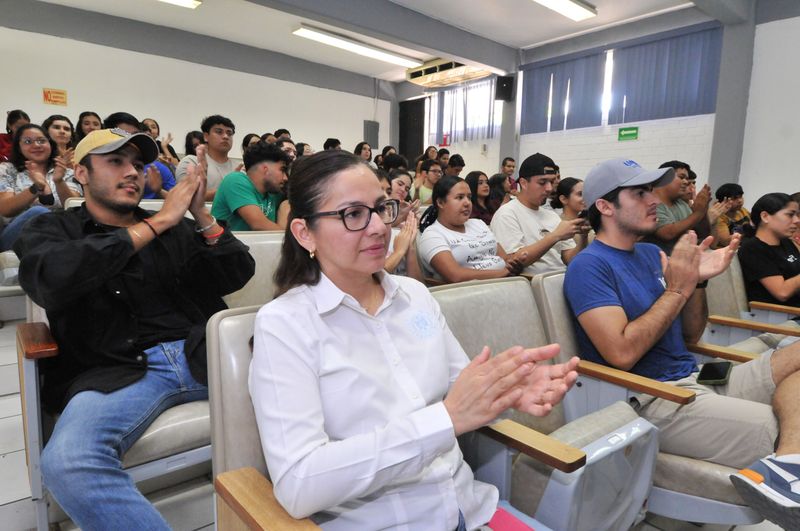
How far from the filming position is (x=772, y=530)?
5.17 ft

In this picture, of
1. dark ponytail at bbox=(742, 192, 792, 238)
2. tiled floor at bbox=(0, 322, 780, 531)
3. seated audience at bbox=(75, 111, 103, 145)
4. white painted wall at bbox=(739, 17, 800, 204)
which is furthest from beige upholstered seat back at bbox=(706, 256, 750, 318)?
seated audience at bbox=(75, 111, 103, 145)

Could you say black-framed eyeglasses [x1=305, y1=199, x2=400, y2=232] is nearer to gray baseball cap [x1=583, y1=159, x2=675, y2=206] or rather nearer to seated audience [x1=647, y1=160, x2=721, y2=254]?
gray baseball cap [x1=583, y1=159, x2=675, y2=206]

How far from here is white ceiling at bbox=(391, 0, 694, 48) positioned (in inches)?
238

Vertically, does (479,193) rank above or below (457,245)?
above

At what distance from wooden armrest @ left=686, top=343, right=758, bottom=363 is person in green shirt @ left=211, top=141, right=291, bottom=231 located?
6.98 feet

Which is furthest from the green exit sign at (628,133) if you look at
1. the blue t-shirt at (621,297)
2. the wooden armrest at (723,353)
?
→ the blue t-shirt at (621,297)

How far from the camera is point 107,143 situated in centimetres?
154

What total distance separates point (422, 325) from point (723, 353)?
4.48ft

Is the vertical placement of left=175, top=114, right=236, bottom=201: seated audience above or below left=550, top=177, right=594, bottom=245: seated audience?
above

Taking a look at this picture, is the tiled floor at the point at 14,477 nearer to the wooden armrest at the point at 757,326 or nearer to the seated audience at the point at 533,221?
the wooden armrest at the point at 757,326

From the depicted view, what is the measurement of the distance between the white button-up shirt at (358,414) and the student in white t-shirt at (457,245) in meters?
1.43

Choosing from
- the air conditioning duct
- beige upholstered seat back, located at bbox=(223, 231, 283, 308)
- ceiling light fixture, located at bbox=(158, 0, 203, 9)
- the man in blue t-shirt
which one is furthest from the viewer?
the air conditioning duct

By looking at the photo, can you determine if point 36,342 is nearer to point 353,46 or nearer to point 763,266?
point 763,266

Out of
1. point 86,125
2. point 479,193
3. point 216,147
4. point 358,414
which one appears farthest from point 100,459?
point 86,125
